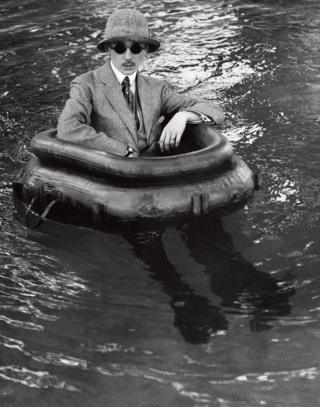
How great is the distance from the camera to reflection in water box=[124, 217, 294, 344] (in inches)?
130

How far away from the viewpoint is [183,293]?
11.6 ft

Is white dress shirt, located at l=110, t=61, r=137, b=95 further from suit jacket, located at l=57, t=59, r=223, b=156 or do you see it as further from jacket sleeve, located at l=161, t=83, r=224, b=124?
jacket sleeve, located at l=161, t=83, r=224, b=124

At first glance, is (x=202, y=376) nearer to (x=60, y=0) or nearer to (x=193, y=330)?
(x=193, y=330)

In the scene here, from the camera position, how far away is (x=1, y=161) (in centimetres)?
525

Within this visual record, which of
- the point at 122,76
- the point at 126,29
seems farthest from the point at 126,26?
the point at 122,76

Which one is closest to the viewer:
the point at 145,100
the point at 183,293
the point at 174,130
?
the point at 183,293

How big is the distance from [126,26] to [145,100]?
48cm

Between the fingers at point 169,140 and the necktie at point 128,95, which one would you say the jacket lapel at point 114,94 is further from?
the fingers at point 169,140

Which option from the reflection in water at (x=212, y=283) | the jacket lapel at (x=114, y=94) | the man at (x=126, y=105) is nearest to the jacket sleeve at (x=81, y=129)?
the man at (x=126, y=105)

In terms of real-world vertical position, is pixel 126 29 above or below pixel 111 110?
above

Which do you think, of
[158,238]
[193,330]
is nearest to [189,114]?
[158,238]

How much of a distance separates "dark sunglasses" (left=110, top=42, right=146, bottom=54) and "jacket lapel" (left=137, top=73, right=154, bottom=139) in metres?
0.25

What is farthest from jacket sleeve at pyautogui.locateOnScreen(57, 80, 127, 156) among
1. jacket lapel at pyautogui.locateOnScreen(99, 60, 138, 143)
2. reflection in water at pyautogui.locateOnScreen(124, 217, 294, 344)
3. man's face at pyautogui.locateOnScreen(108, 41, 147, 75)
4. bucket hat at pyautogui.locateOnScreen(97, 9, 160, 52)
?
reflection in water at pyautogui.locateOnScreen(124, 217, 294, 344)

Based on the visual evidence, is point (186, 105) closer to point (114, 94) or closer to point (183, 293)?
point (114, 94)
